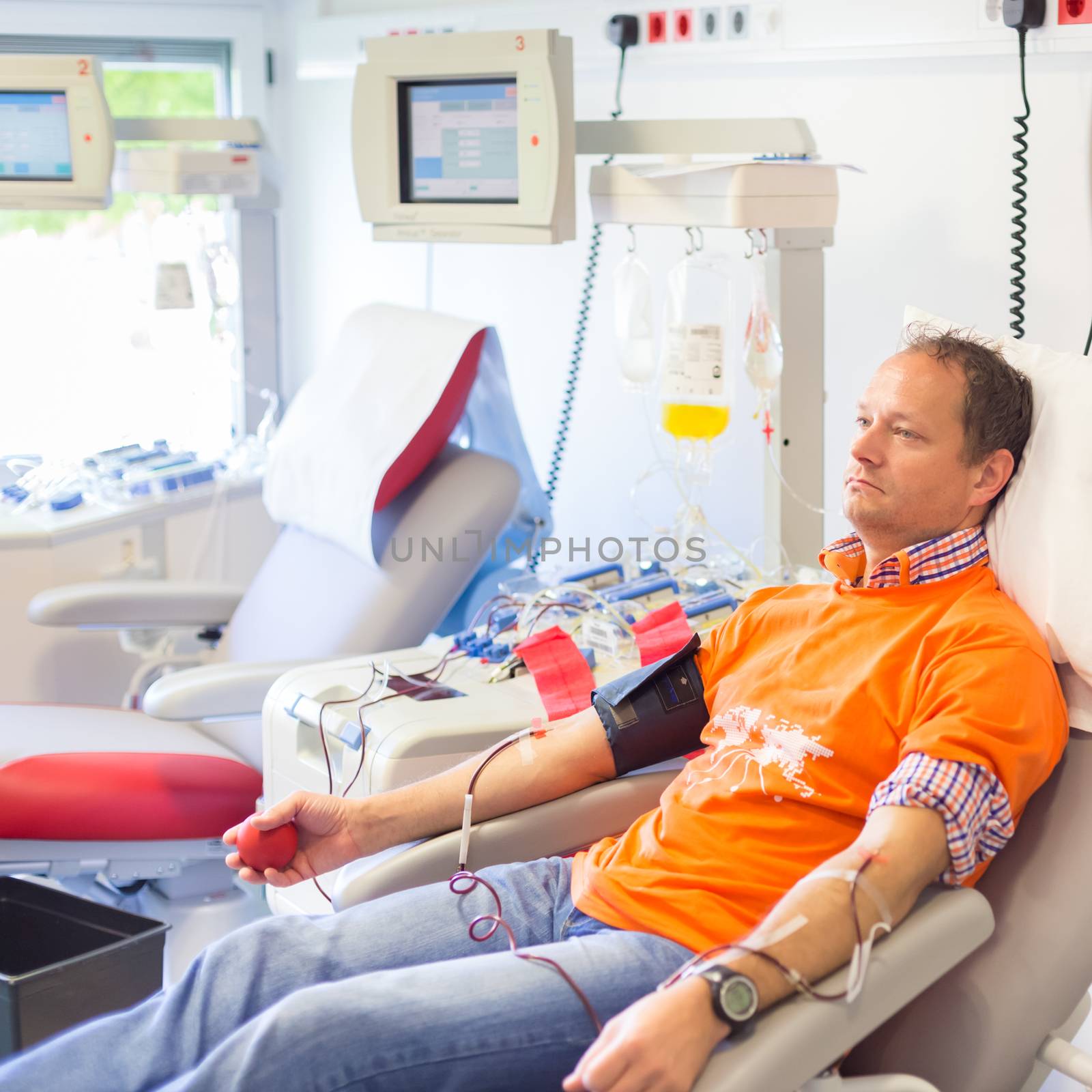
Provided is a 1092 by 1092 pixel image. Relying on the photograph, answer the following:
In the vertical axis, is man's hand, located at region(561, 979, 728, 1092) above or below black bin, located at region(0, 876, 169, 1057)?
above

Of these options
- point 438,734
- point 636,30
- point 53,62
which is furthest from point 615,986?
point 53,62

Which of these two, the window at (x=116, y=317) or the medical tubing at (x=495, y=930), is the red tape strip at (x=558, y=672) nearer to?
the medical tubing at (x=495, y=930)

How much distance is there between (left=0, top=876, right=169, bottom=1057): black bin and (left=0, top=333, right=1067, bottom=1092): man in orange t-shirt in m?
0.39

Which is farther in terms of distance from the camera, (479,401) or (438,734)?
(479,401)

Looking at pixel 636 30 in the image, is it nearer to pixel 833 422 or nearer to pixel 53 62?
pixel 833 422

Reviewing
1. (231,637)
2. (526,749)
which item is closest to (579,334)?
(231,637)

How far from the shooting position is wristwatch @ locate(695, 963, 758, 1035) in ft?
3.74

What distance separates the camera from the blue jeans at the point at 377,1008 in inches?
49.1

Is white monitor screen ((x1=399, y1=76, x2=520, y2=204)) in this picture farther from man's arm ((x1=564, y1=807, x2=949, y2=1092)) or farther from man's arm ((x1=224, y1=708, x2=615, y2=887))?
man's arm ((x1=564, y1=807, x2=949, y2=1092))

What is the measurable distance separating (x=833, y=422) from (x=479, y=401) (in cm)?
67

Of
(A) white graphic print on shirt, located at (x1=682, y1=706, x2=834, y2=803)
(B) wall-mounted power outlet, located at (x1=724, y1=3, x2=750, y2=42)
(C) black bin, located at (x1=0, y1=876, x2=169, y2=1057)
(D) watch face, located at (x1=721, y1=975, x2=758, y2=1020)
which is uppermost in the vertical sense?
(B) wall-mounted power outlet, located at (x1=724, y1=3, x2=750, y2=42)

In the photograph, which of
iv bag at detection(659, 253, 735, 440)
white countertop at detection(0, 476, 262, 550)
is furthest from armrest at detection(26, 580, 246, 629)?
iv bag at detection(659, 253, 735, 440)

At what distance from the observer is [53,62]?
2709 millimetres

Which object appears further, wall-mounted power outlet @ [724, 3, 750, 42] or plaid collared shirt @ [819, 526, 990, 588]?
wall-mounted power outlet @ [724, 3, 750, 42]
